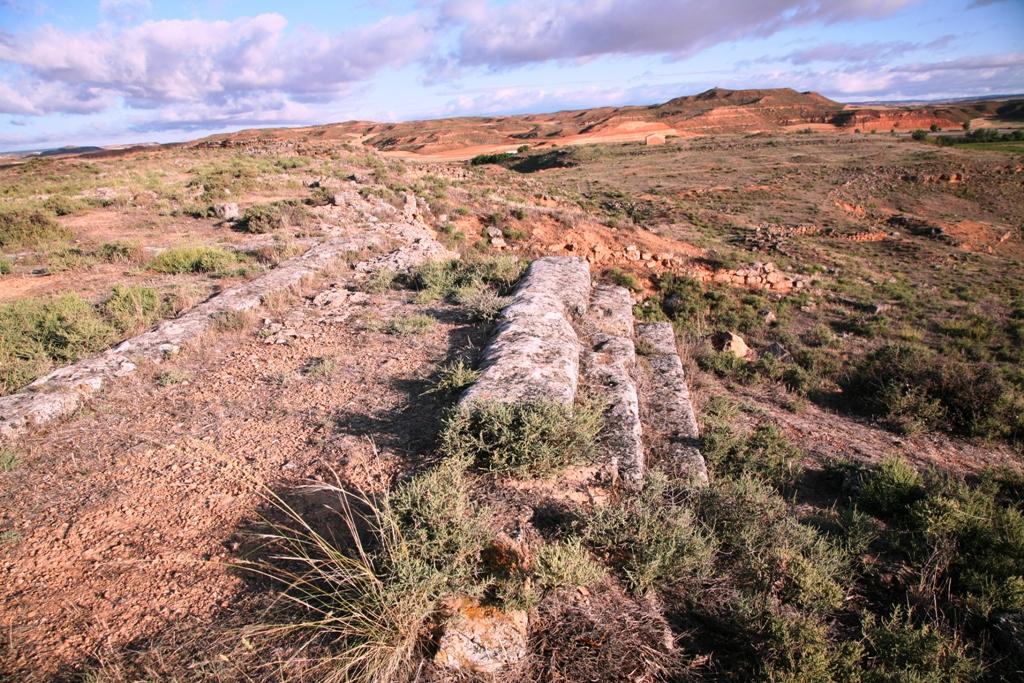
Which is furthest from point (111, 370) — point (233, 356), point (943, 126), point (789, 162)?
point (943, 126)

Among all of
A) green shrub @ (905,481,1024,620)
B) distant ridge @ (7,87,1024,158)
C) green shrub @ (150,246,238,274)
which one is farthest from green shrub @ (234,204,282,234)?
distant ridge @ (7,87,1024,158)

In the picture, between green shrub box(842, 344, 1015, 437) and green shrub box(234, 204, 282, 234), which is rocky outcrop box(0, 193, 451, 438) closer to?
green shrub box(234, 204, 282, 234)

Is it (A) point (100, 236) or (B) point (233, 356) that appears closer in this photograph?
(B) point (233, 356)

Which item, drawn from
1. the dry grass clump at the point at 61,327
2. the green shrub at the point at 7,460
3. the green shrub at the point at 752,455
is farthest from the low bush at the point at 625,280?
the green shrub at the point at 7,460

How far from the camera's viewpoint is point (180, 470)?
340cm

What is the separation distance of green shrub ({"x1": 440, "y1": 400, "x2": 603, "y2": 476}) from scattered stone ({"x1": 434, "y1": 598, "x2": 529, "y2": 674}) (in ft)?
3.19

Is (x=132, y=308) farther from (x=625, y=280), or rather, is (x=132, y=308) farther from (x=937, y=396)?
(x=937, y=396)

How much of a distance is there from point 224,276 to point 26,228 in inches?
211

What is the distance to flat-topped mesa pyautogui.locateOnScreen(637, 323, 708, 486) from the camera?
12.3ft

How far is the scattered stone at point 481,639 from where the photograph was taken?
6.88ft

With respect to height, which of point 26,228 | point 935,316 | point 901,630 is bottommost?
point 935,316

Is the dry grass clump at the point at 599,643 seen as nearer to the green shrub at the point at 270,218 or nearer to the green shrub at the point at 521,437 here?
the green shrub at the point at 521,437

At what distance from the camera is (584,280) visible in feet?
23.6

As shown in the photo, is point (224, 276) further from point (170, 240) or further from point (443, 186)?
point (443, 186)
